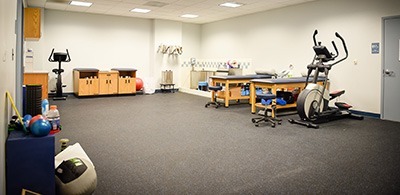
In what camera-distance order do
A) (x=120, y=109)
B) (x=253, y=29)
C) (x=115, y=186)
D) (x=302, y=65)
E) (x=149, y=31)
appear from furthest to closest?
(x=149, y=31)
(x=253, y=29)
(x=302, y=65)
(x=120, y=109)
(x=115, y=186)

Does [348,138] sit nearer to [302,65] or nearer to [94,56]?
[302,65]

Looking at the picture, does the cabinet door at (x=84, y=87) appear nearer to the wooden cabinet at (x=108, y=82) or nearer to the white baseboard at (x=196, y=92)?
the wooden cabinet at (x=108, y=82)

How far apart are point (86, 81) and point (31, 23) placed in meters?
2.95

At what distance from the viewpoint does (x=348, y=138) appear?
4.72 meters

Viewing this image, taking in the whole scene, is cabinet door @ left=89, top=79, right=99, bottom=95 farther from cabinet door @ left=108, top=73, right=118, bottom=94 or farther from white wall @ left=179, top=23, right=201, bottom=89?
white wall @ left=179, top=23, right=201, bottom=89

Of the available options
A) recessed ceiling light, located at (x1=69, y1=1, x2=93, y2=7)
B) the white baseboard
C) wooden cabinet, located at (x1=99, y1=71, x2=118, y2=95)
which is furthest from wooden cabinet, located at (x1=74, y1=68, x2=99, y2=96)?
the white baseboard

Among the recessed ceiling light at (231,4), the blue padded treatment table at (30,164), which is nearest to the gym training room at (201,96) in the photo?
the blue padded treatment table at (30,164)

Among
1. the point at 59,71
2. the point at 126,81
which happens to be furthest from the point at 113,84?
the point at 59,71

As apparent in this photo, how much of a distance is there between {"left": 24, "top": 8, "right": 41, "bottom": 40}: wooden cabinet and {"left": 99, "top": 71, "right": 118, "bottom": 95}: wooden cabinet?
3.07 m

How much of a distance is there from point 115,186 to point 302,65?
6637 mm

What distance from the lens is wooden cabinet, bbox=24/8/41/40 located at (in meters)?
6.50

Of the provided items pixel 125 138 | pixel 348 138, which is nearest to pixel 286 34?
pixel 348 138

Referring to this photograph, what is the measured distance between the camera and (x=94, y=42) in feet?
33.4

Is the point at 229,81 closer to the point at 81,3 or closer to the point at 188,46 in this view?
the point at 81,3
